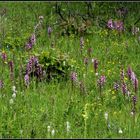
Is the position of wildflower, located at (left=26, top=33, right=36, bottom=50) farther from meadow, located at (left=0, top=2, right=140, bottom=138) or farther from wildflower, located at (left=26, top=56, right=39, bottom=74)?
wildflower, located at (left=26, top=56, right=39, bottom=74)

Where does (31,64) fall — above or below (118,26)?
below

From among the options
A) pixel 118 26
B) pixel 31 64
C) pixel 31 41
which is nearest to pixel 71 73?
pixel 31 64

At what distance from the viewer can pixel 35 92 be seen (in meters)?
7.27

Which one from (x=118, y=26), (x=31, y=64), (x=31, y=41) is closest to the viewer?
(x=31, y=64)

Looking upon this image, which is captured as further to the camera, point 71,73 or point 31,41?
point 31,41

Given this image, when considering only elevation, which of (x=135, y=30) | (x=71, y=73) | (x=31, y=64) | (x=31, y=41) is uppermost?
(x=135, y=30)

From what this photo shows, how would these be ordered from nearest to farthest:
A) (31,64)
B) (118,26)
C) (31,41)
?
1. (31,64)
2. (31,41)
3. (118,26)

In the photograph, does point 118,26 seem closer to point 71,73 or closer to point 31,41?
point 31,41

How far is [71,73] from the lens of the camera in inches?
290

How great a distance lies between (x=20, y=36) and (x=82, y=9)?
3.25m

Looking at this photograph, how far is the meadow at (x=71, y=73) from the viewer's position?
242 inches

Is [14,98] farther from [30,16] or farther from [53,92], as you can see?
[30,16]

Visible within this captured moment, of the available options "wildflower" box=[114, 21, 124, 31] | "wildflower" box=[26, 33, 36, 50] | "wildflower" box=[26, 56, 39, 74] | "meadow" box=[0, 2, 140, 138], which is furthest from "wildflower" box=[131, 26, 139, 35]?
"wildflower" box=[26, 56, 39, 74]

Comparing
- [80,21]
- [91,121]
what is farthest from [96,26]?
[91,121]
